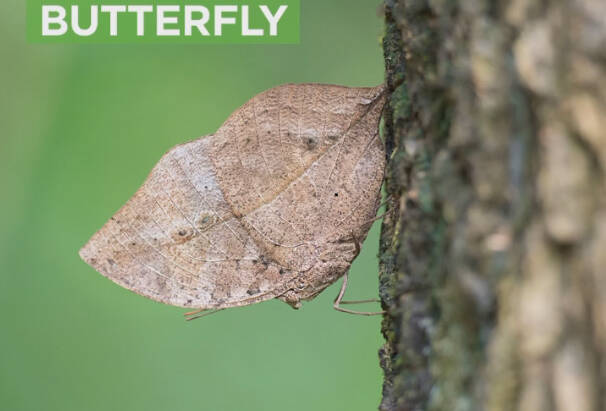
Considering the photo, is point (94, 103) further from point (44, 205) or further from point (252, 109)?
point (252, 109)

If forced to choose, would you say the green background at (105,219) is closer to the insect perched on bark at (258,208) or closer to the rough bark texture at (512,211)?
the insect perched on bark at (258,208)

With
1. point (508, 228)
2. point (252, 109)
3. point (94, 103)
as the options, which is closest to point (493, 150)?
point (508, 228)

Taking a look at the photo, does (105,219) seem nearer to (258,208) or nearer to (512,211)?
(258,208)

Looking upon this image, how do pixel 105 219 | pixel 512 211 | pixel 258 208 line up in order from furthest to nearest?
pixel 105 219 → pixel 258 208 → pixel 512 211

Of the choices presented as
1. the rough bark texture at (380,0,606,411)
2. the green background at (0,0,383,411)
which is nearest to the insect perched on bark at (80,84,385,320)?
the rough bark texture at (380,0,606,411)

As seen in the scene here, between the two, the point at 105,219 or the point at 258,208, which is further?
the point at 105,219

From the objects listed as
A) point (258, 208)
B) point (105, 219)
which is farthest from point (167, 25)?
point (258, 208)
